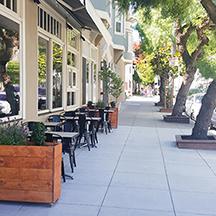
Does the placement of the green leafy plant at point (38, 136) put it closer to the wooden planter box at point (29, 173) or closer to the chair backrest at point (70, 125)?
the wooden planter box at point (29, 173)

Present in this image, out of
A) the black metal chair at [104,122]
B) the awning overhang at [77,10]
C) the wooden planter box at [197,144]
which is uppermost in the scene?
the awning overhang at [77,10]

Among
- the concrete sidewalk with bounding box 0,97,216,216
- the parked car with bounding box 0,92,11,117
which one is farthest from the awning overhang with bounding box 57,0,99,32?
the concrete sidewalk with bounding box 0,97,216,216

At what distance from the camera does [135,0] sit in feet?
37.4

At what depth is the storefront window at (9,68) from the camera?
832 centimetres

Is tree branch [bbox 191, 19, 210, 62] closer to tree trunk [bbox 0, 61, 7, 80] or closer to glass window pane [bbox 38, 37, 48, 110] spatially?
glass window pane [bbox 38, 37, 48, 110]

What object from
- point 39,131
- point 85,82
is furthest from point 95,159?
point 85,82

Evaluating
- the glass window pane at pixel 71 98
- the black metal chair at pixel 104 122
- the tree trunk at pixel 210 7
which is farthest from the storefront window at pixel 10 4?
the glass window pane at pixel 71 98

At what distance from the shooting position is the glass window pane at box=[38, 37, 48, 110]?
36.6 feet

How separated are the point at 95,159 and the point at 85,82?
9859 millimetres

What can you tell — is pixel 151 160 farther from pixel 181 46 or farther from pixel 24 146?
pixel 181 46

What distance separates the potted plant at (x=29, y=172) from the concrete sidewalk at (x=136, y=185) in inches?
6.3

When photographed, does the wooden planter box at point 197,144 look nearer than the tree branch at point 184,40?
Yes

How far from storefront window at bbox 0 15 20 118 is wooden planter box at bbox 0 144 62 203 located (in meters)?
2.87

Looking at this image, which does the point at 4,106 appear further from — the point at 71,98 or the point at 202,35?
the point at 202,35
